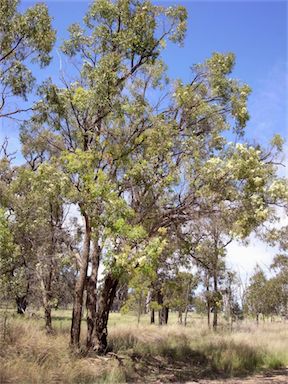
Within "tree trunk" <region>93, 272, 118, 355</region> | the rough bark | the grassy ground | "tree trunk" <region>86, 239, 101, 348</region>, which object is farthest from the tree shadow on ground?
the rough bark

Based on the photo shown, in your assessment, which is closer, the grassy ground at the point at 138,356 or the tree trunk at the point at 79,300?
the grassy ground at the point at 138,356

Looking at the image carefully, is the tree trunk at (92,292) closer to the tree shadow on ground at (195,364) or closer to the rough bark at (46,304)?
the tree shadow on ground at (195,364)

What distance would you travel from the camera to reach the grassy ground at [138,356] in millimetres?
11688

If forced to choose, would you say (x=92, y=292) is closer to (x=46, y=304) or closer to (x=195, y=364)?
(x=46, y=304)

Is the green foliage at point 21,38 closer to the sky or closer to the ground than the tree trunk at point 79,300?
closer to the sky

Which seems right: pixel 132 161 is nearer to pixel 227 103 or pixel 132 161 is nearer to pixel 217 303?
pixel 227 103

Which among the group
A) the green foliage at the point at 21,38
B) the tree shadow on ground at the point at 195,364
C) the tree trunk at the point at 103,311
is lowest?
the tree shadow on ground at the point at 195,364

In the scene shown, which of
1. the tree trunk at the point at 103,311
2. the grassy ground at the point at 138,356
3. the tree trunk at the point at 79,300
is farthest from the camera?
the tree trunk at the point at 103,311

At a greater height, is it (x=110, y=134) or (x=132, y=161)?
(x=110, y=134)

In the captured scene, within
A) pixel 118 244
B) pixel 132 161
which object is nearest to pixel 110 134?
pixel 132 161

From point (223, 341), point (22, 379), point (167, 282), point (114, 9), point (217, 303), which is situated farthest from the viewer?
point (223, 341)

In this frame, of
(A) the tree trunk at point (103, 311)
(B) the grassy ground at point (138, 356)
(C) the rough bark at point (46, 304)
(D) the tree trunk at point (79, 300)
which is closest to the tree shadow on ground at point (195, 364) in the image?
(B) the grassy ground at point (138, 356)

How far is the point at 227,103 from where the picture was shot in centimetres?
1658

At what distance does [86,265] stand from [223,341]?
880 centimetres
